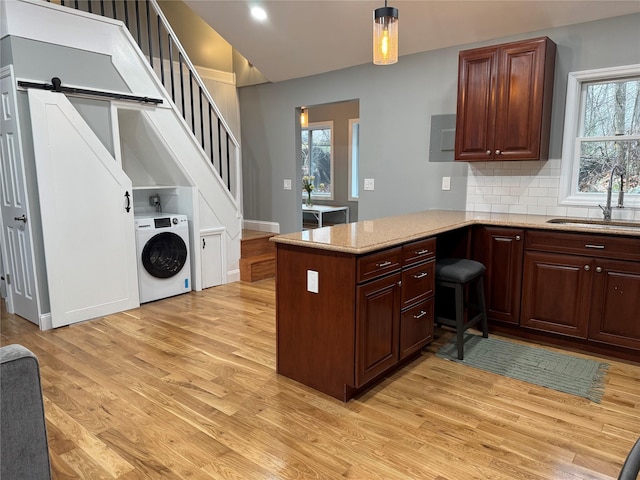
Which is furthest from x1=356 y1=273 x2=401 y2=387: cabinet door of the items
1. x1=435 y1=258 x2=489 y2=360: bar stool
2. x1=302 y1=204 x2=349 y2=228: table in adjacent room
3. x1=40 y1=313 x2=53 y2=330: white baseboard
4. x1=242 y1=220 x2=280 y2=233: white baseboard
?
x1=302 y1=204 x2=349 y2=228: table in adjacent room

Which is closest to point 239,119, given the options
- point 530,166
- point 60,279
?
point 60,279

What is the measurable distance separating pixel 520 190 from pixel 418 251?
5.32 feet

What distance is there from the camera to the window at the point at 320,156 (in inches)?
310

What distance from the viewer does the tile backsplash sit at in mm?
3600

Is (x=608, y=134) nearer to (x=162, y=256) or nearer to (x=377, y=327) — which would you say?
(x=377, y=327)

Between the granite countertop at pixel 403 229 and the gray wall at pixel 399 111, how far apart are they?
63 centimetres

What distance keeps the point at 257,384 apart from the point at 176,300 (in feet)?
6.71

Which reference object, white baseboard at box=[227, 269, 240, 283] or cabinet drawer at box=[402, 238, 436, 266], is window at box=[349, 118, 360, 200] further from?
cabinet drawer at box=[402, 238, 436, 266]

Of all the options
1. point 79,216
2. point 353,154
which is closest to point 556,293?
point 79,216

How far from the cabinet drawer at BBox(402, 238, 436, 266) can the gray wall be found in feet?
4.73

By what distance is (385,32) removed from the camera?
2355 millimetres

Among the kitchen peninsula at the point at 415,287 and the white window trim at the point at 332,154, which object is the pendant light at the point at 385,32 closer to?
the kitchen peninsula at the point at 415,287

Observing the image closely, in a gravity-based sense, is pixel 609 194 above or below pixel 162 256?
above

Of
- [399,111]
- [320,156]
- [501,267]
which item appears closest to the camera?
[501,267]
